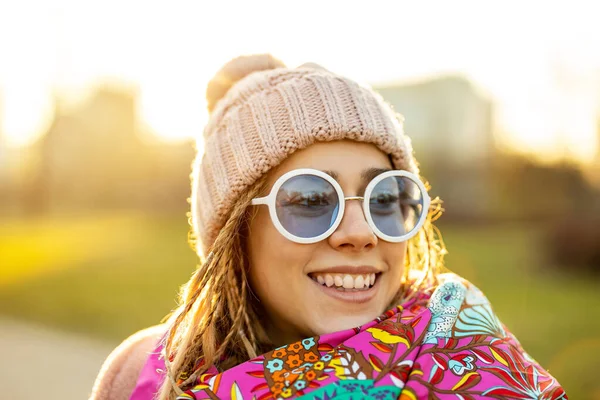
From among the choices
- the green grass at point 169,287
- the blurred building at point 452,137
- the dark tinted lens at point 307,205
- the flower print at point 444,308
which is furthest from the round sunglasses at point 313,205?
the blurred building at point 452,137

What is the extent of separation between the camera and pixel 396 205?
7.32 feet

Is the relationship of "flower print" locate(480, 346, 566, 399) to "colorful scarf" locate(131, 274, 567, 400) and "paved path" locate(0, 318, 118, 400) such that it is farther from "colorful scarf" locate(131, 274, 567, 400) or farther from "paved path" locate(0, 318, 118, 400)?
"paved path" locate(0, 318, 118, 400)

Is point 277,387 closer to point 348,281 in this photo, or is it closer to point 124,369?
point 348,281

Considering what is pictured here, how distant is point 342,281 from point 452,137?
21.8m

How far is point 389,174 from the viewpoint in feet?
7.15

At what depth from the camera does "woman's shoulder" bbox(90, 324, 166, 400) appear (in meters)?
2.40

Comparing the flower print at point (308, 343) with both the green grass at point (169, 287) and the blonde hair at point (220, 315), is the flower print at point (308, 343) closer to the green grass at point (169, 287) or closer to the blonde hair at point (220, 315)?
the blonde hair at point (220, 315)

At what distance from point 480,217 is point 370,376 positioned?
18878mm

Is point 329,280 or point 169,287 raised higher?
point 329,280

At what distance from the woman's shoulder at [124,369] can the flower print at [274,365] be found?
702 mm

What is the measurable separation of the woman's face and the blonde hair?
0.09 meters

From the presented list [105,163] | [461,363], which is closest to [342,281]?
[461,363]

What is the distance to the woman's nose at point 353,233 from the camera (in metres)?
2.04

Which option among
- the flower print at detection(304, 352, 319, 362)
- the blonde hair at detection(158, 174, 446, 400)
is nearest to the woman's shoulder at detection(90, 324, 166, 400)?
the blonde hair at detection(158, 174, 446, 400)
